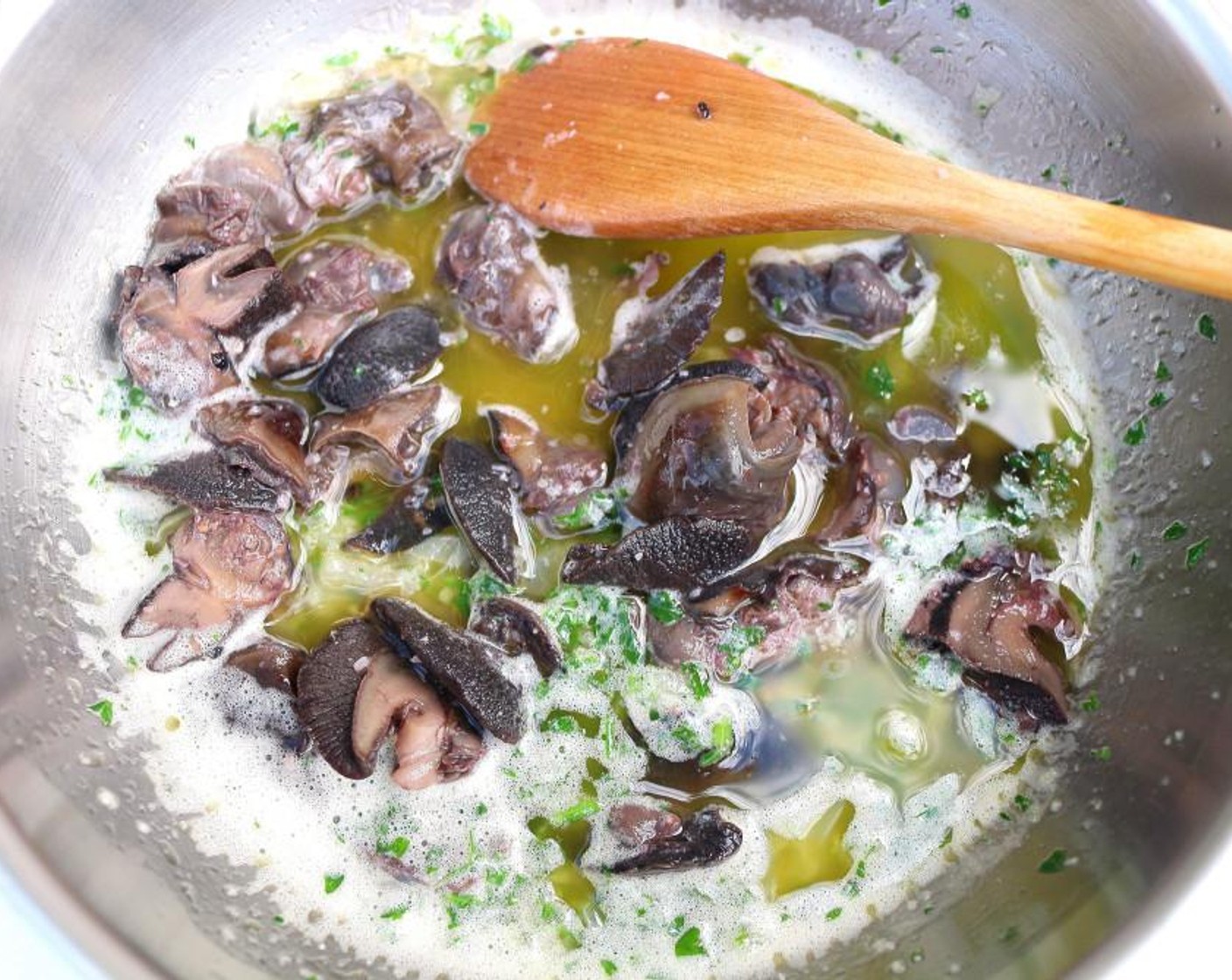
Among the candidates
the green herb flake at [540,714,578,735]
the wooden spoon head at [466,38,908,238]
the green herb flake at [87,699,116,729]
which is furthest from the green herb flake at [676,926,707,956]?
the wooden spoon head at [466,38,908,238]

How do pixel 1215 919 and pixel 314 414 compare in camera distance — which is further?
pixel 314 414

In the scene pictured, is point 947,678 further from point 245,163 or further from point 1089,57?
point 245,163

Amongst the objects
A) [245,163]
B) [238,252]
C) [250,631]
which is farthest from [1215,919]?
[245,163]

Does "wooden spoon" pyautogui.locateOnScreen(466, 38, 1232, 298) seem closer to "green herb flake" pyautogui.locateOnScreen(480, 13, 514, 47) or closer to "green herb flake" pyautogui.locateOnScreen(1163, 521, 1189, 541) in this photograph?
"green herb flake" pyautogui.locateOnScreen(480, 13, 514, 47)

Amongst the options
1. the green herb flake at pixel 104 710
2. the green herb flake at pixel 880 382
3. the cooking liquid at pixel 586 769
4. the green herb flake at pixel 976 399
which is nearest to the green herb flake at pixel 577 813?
the cooking liquid at pixel 586 769

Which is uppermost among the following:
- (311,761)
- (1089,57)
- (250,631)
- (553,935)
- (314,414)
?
(1089,57)

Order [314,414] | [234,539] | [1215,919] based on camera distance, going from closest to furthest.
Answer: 1. [1215,919]
2. [234,539]
3. [314,414]

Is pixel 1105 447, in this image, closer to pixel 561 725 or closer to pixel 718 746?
pixel 718 746
